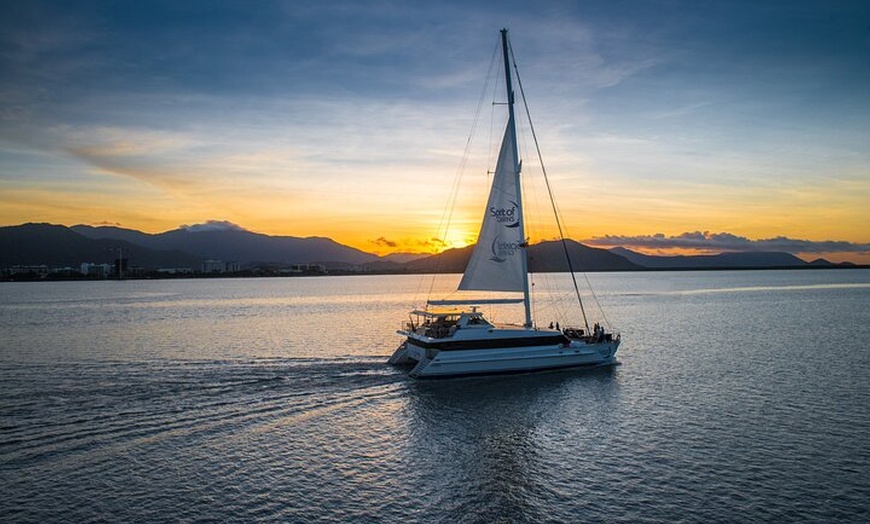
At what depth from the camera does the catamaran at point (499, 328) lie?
35.5 meters

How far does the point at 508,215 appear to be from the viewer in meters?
38.1

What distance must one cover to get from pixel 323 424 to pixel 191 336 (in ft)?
123

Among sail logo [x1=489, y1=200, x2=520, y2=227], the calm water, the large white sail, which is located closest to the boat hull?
the calm water

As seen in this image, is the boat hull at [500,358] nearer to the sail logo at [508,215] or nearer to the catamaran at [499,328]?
the catamaran at [499,328]

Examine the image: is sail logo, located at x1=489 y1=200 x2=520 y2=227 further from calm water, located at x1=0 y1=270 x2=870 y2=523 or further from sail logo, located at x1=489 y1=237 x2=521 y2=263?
calm water, located at x1=0 y1=270 x2=870 y2=523

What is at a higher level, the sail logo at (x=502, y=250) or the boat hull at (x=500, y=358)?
the sail logo at (x=502, y=250)

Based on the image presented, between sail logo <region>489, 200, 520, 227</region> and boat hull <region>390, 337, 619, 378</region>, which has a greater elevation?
sail logo <region>489, 200, 520, 227</region>

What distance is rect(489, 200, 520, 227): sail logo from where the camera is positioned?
38000 mm

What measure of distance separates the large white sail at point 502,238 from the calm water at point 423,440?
651 centimetres

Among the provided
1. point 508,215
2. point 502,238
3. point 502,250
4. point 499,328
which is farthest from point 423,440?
point 508,215

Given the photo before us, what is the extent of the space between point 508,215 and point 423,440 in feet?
58.9

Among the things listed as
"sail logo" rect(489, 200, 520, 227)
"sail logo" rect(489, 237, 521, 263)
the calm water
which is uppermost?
"sail logo" rect(489, 200, 520, 227)

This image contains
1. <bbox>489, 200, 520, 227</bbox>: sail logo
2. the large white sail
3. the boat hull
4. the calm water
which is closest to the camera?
the calm water

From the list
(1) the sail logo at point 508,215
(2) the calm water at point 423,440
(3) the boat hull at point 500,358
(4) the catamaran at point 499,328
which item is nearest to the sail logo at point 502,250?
(4) the catamaran at point 499,328
